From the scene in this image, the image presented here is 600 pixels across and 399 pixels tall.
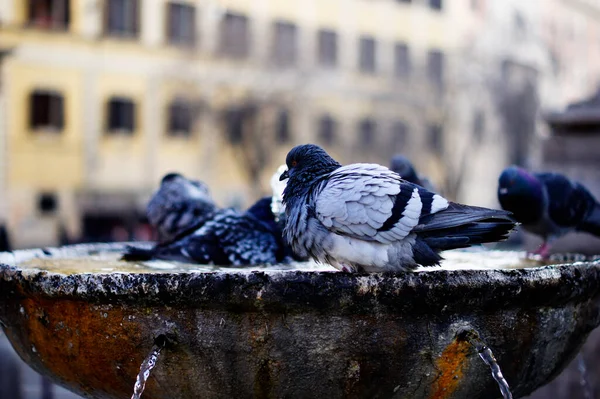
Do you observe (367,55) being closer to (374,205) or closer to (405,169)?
(405,169)

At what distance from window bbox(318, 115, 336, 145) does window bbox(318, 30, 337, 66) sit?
1966 mm

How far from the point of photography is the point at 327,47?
1169 inches

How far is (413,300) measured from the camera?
97.7 inches

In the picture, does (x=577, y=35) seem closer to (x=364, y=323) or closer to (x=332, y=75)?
(x=332, y=75)

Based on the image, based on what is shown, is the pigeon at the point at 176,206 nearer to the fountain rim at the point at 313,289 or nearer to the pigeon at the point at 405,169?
the pigeon at the point at 405,169

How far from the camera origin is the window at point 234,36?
26734 mm

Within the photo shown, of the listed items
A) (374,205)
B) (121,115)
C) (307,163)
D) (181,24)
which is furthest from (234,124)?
(374,205)

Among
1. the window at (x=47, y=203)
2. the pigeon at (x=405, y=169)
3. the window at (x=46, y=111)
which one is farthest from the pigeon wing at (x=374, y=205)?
the window at (x=46, y=111)

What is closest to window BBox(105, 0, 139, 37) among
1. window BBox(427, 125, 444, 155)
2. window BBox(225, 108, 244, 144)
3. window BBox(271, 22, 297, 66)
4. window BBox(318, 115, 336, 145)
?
window BBox(225, 108, 244, 144)

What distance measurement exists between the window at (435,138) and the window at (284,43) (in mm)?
5859

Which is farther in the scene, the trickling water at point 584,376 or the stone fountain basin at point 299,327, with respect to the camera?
the trickling water at point 584,376

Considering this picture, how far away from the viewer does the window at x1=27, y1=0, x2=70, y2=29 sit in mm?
23703

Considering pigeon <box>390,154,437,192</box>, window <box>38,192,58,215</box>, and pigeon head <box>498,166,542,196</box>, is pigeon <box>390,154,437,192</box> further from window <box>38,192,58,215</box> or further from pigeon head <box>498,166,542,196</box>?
window <box>38,192,58,215</box>

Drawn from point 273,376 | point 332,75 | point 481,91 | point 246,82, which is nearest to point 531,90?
point 481,91
